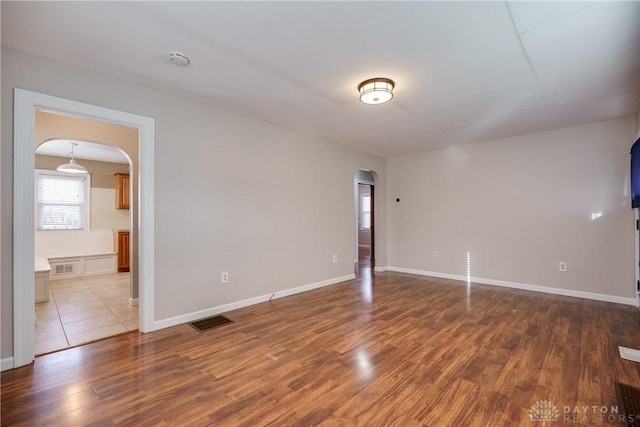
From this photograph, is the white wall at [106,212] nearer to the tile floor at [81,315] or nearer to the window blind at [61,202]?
the window blind at [61,202]

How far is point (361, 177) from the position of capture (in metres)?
7.69

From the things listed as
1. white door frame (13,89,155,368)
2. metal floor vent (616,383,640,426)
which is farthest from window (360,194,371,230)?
white door frame (13,89,155,368)

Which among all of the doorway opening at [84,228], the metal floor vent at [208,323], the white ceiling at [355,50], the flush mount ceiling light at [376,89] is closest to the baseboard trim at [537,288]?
the white ceiling at [355,50]

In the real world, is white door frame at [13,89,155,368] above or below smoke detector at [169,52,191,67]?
below

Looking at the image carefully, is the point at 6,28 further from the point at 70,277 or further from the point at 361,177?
the point at 361,177

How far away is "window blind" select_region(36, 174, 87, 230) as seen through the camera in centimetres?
595

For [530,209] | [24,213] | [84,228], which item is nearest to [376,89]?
[24,213]

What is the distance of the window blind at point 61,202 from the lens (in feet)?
19.5

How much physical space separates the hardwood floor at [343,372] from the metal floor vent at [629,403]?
0.14 feet

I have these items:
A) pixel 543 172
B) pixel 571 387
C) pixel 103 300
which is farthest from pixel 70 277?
pixel 543 172

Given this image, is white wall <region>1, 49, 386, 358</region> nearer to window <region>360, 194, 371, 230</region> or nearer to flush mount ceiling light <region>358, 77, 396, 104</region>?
flush mount ceiling light <region>358, 77, 396, 104</region>

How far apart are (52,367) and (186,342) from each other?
97 centimetres

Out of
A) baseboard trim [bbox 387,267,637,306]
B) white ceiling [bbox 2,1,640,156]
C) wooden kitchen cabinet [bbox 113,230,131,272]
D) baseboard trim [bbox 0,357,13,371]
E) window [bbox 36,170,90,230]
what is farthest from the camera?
wooden kitchen cabinet [bbox 113,230,131,272]

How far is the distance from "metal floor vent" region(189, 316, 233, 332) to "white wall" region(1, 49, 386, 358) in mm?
168
